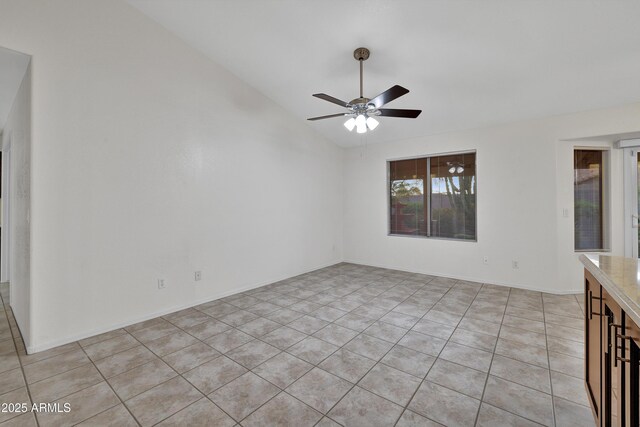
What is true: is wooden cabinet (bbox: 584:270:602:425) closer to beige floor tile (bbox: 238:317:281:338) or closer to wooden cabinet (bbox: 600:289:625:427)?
wooden cabinet (bbox: 600:289:625:427)

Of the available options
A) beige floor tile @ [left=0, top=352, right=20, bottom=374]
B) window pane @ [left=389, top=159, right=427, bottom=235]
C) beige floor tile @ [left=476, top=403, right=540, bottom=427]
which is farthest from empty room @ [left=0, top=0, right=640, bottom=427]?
window pane @ [left=389, top=159, right=427, bottom=235]

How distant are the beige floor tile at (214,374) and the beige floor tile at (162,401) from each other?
6 cm

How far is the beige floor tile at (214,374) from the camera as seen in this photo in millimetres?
1969

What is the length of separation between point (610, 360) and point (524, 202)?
3448mm

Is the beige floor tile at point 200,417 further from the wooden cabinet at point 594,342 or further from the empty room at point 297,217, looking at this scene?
the wooden cabinet at point 594,342

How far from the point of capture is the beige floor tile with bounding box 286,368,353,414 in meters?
1.79

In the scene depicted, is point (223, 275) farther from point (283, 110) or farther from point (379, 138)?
point (379, 138)

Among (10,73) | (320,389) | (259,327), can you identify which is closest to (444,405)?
(320,389)

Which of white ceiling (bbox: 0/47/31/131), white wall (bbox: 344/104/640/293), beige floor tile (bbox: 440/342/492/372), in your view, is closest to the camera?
beige floor tile (bbox: 440/342/492/372)

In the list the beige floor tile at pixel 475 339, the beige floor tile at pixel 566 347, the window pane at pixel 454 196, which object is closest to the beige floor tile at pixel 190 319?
the beige floor tile at pixel 475 339

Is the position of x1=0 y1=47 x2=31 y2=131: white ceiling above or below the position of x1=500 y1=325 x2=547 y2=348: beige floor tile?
above

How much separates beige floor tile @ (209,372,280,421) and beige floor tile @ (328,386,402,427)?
47 centimetres

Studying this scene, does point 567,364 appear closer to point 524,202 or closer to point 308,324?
point 308,324

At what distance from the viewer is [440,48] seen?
9.47 ft
